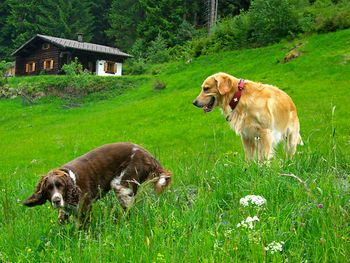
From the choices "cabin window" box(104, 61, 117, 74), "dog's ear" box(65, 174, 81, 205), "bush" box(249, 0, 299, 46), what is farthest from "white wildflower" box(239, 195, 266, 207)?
"cabin window" box(104, 61, 117, 74)

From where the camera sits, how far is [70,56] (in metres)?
61.7

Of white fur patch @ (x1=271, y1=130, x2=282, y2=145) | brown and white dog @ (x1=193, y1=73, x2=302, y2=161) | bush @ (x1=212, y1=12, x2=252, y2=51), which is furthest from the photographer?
bush @ (x1=212, y1=12, x2=252, y2=51)

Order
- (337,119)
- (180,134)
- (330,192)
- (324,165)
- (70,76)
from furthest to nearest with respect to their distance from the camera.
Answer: (70,76)
(180,134)
(337,119)
(324,165)
(330,192)

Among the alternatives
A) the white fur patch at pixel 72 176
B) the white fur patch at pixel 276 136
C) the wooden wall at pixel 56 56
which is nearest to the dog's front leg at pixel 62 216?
the white fur patch at pixel 72 176

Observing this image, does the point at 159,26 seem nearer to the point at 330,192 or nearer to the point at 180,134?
the point at 180,134

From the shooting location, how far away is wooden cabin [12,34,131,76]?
61219 millimetres

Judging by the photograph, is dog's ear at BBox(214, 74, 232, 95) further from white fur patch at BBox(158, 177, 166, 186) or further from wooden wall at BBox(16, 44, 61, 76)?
wooden wall at BBox(16, 44, 61, 76)

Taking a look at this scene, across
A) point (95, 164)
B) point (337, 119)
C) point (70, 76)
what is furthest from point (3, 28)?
point (95, 164)

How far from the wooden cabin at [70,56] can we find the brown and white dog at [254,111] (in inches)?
2087

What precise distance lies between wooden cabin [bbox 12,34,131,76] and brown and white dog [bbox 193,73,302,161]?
174 feet

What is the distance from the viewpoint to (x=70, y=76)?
152 feet

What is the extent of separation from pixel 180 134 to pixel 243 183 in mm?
16449

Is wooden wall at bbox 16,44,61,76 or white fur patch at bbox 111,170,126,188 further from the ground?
white fur patch at bbox 111,170,126,188

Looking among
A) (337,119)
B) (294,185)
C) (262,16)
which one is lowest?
(337,119)
